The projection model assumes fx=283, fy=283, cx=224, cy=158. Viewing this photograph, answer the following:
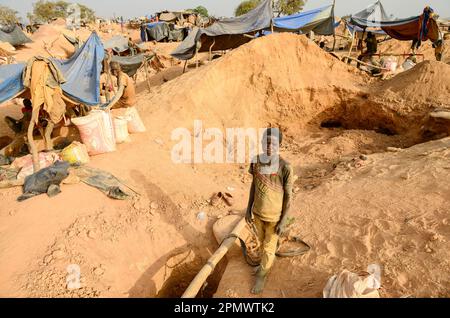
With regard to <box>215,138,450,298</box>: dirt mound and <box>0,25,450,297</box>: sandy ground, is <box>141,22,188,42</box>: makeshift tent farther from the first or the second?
<box>215,138,450,298</box>: dirt mound

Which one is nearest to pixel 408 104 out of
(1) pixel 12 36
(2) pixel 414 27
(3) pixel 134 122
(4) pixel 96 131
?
(2) pixel 414 27

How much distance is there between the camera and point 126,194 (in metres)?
4.11

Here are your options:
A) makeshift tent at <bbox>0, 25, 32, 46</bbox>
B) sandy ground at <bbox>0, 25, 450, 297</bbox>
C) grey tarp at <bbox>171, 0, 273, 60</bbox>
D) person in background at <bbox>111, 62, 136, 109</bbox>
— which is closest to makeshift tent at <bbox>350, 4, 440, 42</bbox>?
sandy ground at <bbox>0, 25, 450, 297</bbox>

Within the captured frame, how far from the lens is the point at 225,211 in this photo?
14.4ft

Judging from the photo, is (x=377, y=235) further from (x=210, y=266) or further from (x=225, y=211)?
(x=225, y=211)

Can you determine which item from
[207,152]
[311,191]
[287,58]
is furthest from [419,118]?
[207,152]

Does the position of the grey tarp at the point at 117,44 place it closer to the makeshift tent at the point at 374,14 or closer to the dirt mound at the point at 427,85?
the makeshift tent at the point at 374,14

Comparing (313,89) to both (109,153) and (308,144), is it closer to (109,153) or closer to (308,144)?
(308,144)

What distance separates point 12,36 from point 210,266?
19716 mm

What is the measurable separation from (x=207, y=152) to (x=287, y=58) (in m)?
3.65

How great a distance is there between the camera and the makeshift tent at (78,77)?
4402 millimetres

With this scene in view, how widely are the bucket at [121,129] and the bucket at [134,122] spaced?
0.22m
